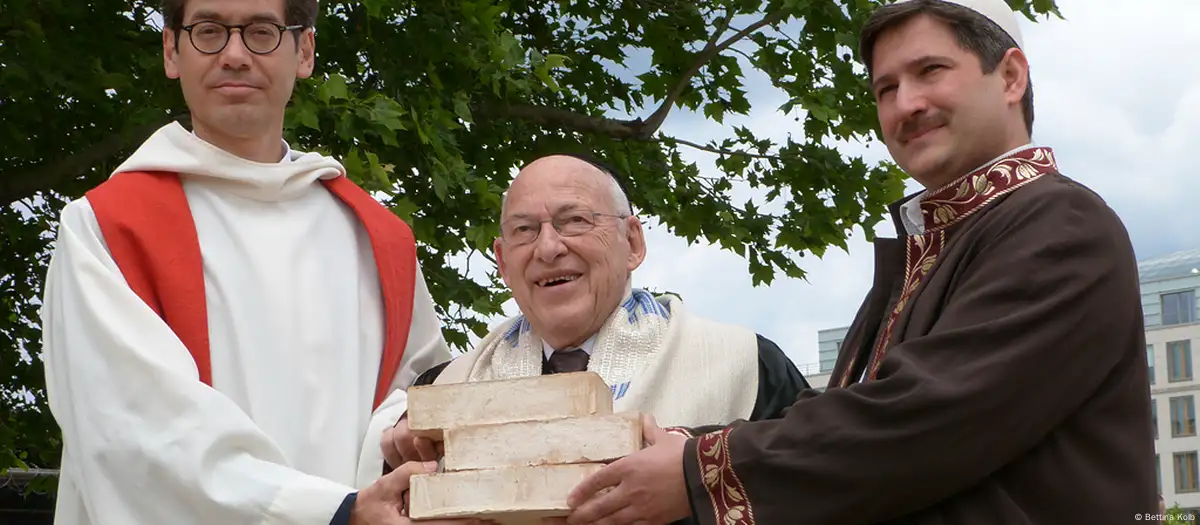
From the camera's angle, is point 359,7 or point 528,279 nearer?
point 528,279

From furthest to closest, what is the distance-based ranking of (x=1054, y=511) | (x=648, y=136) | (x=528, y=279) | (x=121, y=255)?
(x=648, y=136)
(x=528, y=279)
(x=121, y=255)
(x=1054, y=511)

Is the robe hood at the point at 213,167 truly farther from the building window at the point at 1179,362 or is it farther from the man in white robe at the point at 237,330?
the building window at the point at 1179,362

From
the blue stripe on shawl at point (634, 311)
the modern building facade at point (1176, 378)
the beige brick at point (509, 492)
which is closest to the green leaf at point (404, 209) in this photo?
the blue stripe on shawl at point (634, 311)

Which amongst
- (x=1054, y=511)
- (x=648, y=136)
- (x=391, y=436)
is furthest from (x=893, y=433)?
(x=648, y=136)

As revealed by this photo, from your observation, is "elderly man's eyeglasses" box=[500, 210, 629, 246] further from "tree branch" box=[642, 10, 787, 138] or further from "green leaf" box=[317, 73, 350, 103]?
"tree branch" box=[642, 10, 787, 138]

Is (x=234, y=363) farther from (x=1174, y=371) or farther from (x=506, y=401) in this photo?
(x=1174, y=371)

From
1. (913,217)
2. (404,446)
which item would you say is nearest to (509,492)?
(404,446)

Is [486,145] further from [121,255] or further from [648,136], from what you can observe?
[121,255]

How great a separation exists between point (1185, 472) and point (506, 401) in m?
84.7

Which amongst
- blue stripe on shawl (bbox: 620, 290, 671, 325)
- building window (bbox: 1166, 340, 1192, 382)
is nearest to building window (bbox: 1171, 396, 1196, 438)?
building window (bbox: 1166, 340, 1192, 382)

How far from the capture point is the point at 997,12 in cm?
324

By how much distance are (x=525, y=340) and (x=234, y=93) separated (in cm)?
97

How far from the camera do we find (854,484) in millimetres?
2875

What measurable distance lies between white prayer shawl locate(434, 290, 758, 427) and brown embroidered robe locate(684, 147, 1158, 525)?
0.74 m
